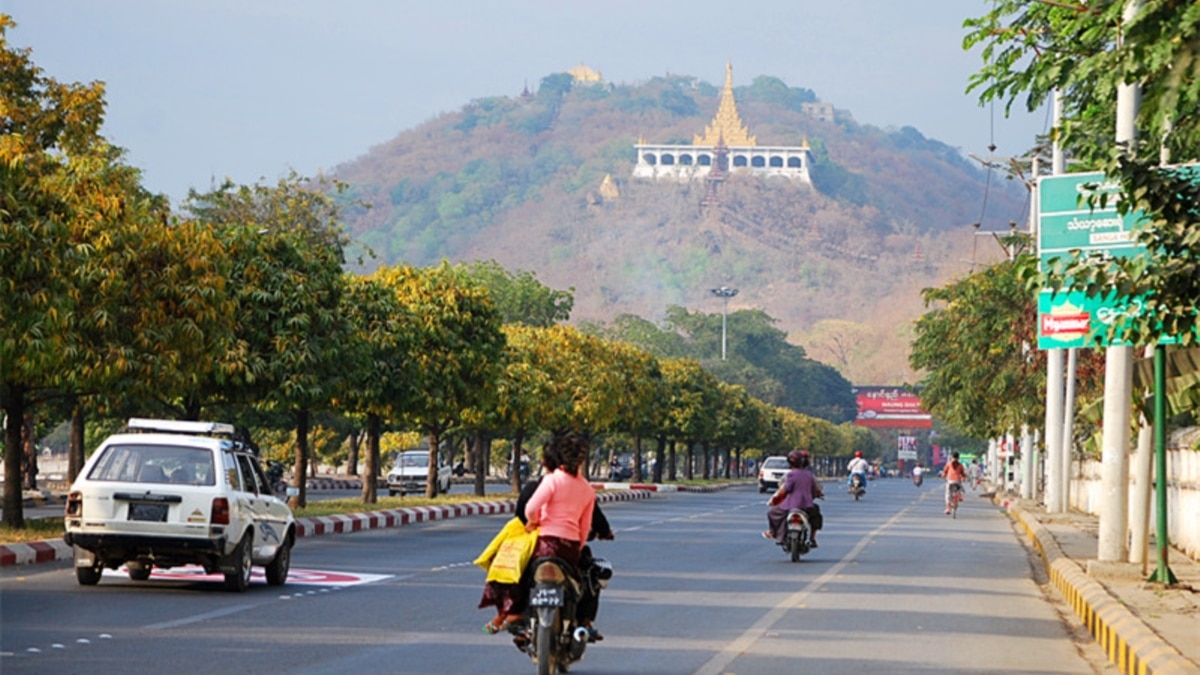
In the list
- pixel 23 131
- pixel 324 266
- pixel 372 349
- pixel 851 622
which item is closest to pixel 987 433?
pixel 372 349

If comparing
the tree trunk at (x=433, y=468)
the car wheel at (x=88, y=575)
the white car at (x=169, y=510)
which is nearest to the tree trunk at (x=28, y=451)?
the tree trunk at (x=433, y=468)

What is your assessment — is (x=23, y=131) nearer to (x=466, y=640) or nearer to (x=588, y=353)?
(x=466, y=640)

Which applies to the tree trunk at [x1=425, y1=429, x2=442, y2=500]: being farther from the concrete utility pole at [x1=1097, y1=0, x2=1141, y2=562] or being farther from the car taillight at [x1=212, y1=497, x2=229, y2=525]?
the car taillight at [x1=212, y1=497, x2=229, y2=525]

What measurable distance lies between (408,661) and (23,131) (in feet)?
76.9

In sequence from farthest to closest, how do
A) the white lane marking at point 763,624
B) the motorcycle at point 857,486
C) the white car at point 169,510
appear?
the motorcycle at point 857,486 < the white car at point 169,510 < the white lane marking at point 763,624

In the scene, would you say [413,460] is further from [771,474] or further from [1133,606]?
[1133,606]

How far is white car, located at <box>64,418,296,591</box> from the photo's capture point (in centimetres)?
1791

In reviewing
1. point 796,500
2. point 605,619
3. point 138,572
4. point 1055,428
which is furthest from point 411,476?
Result: point 605,619

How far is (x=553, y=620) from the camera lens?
467 inches

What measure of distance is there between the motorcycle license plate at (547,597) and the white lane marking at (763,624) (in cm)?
140

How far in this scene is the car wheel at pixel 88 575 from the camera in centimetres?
1859

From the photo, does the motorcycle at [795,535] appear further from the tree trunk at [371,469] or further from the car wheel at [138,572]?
the tree trunk at [371,469]

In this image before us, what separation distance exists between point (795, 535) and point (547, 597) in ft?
48.7

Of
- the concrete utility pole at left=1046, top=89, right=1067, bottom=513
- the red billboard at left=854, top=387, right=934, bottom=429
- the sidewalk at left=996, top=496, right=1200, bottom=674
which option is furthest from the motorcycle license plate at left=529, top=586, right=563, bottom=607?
the red billboard at left=854, top=387, right=934, bottom=429
